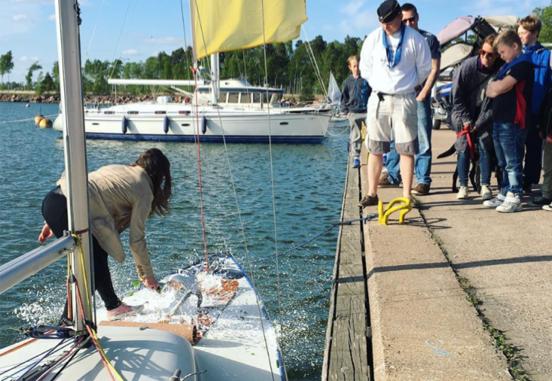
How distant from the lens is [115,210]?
152 inches

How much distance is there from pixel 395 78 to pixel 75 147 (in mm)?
3981

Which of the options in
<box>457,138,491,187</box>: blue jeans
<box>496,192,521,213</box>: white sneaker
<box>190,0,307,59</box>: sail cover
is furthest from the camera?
<box>457,138,491,187</box>: blue jeans

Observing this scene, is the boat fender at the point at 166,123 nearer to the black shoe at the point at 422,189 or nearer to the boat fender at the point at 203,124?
the boat fender at the point at 203,124

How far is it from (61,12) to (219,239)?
7.05 m

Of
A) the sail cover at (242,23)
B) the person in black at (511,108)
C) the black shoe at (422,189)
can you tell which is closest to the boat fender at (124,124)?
the black shoe at (422,189)

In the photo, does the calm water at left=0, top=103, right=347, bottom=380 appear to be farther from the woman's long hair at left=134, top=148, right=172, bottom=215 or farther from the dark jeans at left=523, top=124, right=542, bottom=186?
the dark jeans at left=523, top=124, right=542, bottom=186

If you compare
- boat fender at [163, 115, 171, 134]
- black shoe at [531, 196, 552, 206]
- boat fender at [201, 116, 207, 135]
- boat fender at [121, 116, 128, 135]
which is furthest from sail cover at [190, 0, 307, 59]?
boat fender at [121, 116, 128, 135]

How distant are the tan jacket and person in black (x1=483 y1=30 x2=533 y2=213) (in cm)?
389

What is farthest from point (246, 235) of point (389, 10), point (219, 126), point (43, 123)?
point (43, 123)

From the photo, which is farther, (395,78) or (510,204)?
(510,204)

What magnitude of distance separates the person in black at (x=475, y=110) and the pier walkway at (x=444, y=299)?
2.68ft

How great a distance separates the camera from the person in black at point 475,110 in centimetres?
634

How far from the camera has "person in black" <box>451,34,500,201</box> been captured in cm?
634

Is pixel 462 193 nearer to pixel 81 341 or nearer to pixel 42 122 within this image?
pixel 81 341
